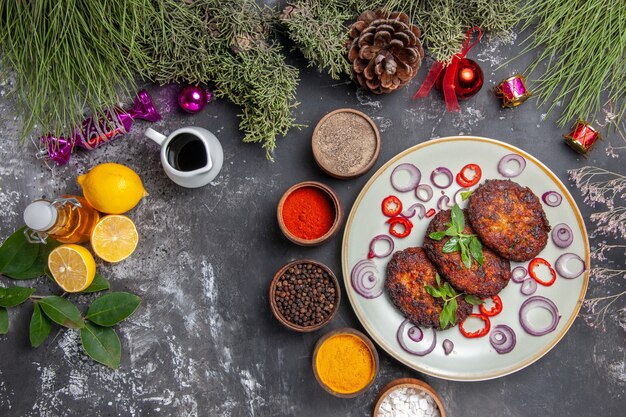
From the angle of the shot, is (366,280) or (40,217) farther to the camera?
(366,280)

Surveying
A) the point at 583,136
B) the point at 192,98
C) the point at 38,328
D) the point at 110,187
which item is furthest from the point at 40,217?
the point at 583,136

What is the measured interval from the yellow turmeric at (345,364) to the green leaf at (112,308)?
2.35 ft

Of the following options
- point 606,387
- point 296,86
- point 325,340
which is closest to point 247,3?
point 296,86

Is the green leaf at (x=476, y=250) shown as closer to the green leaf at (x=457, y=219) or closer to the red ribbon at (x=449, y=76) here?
the green leaf at (x=457, y=219)

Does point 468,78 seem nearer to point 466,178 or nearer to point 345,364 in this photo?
point 466,178

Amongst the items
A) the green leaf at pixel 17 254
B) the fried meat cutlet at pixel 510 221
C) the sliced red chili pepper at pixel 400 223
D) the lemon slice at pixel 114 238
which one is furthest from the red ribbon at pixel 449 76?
the green leaf at pixel 17 254

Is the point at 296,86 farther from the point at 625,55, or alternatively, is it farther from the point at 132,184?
the point at 625,55

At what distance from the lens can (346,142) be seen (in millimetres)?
1972

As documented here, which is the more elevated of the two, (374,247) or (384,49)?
(384,49)

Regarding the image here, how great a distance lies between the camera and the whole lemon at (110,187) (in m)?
1.84

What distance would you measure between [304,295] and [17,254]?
1082mm

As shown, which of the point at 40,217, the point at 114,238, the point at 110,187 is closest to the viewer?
the point at 40,217

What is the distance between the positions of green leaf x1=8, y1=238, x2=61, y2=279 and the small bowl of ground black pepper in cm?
86

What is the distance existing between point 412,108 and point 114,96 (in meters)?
1.11
